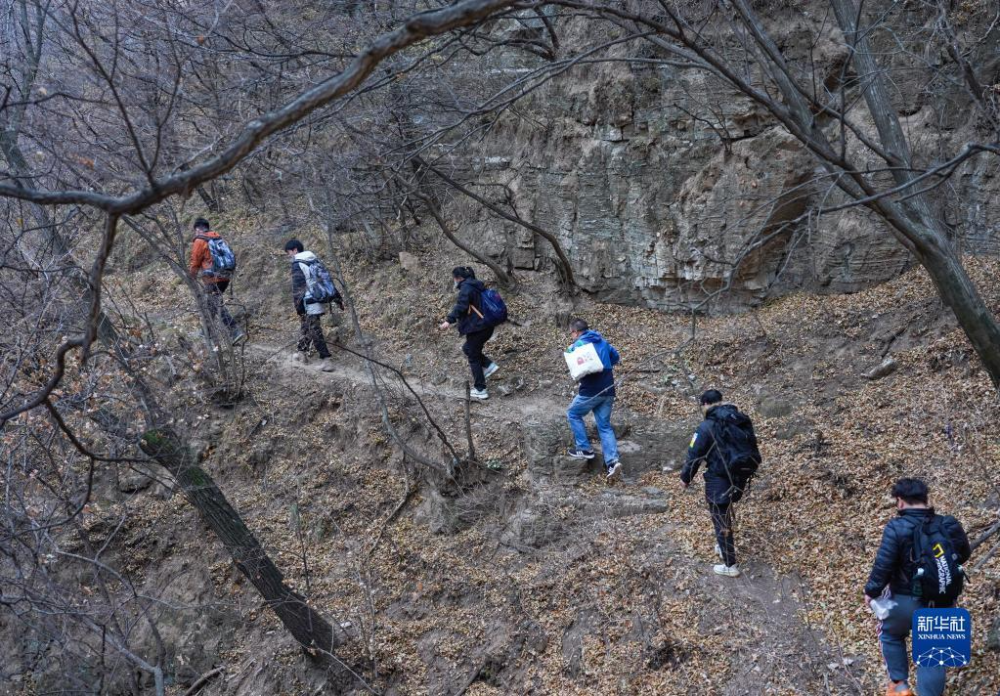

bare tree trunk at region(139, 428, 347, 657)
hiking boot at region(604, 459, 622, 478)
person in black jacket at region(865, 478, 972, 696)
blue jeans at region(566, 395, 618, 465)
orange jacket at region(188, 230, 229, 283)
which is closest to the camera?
person in black jacket at region(865, 478, 972, 696)

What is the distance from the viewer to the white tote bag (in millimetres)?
8414

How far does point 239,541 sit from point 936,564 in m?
6.77

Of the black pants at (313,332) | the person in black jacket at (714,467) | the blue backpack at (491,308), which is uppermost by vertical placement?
the black pants at (313,332)

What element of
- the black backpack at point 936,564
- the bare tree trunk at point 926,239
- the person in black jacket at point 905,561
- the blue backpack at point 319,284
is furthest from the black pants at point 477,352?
the black backpack at point 936,564

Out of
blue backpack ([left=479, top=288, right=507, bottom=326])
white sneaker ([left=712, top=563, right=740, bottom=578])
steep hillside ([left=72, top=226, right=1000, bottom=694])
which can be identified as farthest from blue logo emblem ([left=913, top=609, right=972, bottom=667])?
blue backpack ([left=479, top=288, right=507, bottom=326])

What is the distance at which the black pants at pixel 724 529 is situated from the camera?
6.80 meters

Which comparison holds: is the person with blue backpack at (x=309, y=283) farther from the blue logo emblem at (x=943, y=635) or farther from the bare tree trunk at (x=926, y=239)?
the blue logo emblem at (x=943, y=635)

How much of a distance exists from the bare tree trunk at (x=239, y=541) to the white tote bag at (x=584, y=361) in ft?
13.4

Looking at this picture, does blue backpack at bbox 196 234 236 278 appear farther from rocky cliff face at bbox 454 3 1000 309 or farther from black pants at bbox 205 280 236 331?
rocky cliff face at bbox 454 3 1000 309

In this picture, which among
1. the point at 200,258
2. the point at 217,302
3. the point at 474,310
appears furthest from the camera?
the point at 217,302

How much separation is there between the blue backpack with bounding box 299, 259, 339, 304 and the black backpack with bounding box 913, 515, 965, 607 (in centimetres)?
881

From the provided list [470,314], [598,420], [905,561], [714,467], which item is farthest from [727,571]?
[470,314]

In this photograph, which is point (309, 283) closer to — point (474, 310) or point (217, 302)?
point (217, 302)

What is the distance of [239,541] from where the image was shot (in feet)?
27.4
